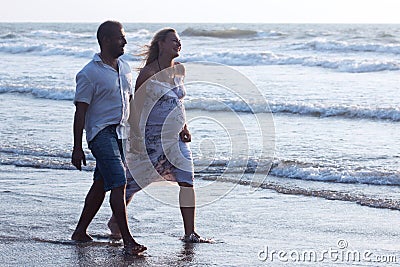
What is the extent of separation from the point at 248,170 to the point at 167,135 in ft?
11.6

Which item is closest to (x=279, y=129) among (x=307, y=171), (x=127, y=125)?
(x=307, y=171)

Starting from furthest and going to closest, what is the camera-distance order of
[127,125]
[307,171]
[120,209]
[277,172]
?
1. [277,172]
2. [307,171]
3. [127,125]
4. [120,209]

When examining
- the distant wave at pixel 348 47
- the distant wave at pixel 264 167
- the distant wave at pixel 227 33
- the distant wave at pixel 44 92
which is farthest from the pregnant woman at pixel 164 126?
the distant wave at pixel 227 33

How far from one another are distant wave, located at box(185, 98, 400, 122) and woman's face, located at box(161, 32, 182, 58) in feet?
26.7

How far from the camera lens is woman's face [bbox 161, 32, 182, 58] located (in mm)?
6070

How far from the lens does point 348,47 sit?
1395 inches

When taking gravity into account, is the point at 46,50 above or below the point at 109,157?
below

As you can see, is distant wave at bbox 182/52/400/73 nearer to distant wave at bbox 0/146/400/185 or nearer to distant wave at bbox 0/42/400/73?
distant wave at bbox 0/42/400/73

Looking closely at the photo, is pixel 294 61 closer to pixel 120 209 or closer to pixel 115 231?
pixel 115 231

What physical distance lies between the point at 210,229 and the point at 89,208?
1.10m

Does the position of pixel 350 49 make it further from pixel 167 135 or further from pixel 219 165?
pixel 167 135

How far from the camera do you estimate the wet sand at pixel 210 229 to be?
18.2ft

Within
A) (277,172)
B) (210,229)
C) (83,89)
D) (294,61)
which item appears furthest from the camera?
(294,61)

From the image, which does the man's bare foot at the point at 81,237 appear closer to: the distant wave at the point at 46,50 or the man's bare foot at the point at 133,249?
the man's bare foot at the point at 133,249
